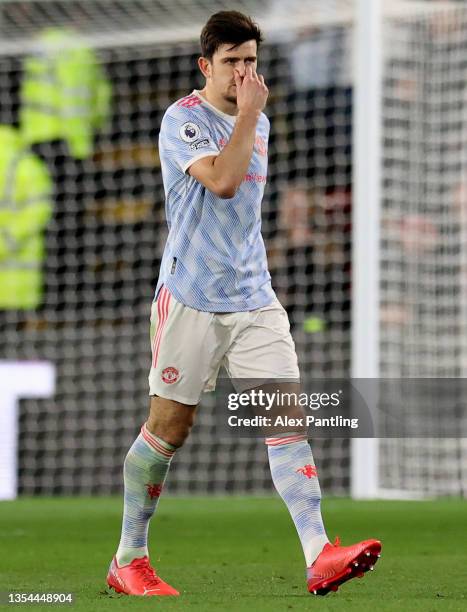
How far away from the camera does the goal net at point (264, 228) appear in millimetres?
9055

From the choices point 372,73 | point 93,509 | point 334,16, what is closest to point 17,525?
point 93,509

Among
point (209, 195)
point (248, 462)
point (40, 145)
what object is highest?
point (40, 145)

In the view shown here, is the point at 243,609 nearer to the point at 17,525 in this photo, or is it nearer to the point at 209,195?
the point at 209,195

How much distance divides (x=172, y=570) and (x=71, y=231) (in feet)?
20.4

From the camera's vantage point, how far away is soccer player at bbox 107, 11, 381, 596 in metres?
3.88

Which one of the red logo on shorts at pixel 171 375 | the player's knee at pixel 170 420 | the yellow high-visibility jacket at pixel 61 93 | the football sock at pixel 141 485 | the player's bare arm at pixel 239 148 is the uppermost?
the yellow high-visibility jacket at pixel 61 93

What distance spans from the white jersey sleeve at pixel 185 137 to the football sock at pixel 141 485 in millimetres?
726

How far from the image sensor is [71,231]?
10.6m

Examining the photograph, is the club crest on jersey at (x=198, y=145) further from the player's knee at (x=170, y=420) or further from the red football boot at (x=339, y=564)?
the red football boot at (x=339, y=564)

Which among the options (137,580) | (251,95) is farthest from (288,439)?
(251,95)

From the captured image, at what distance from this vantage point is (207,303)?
156 inches

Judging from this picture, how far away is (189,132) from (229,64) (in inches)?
8.0

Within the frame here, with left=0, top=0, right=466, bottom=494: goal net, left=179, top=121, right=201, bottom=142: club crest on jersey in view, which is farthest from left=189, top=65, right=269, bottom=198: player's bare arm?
left=0, top=0, right=466, bottom=494: goal net

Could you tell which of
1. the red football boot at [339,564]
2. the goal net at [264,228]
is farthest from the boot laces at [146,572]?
the goal net at [264,228]
